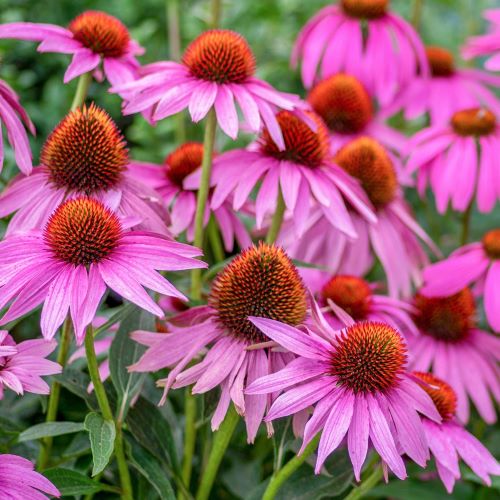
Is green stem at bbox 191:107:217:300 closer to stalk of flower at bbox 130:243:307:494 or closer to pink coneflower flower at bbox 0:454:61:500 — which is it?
stalk of flower at bbox 130:243:307:494

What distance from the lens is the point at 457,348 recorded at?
1441mm

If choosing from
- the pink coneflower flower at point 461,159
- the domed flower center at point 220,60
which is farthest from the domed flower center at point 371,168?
the domed flower center at point 220,60

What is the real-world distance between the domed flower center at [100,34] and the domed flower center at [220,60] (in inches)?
4.6

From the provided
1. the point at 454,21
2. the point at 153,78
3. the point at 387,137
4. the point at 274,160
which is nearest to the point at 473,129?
the point at 387,137

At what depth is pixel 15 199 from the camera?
1097 millimetres

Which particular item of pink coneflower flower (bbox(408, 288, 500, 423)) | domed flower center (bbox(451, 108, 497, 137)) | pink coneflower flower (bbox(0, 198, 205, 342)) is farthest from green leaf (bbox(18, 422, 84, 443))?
domed flower center (bbox(451, 108, 497, 137))

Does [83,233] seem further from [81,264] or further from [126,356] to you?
[126,356]

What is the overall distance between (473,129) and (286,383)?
3.17ft

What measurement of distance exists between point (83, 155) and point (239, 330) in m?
0.29

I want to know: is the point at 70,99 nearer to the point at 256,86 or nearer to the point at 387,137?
the point at 387,137

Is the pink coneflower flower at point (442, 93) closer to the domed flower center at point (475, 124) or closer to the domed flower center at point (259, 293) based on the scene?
the domed flower center at point (475, 124)

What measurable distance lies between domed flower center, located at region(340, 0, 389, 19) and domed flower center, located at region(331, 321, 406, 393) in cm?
119

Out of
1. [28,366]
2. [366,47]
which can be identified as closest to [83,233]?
[28,366]

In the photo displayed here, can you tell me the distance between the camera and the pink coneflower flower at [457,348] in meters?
1.40
